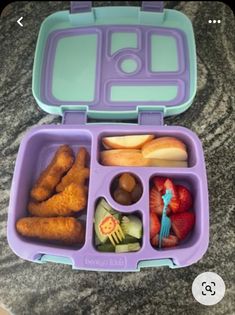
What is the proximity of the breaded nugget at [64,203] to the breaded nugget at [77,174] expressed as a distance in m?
0.02

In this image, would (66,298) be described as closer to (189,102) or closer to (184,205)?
(184,205)

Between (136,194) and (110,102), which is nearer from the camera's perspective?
(136,194)

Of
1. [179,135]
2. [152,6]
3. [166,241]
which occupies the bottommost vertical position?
[166,241]

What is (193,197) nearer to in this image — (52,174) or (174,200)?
(174,200)

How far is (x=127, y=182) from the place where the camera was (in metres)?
0.71

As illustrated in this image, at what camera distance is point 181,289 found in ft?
2.26

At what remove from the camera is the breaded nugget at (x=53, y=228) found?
0.70m

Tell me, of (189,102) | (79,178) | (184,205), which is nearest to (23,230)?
(79,178)

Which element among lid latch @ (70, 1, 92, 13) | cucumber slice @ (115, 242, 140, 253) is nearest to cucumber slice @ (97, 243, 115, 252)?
cucumber slice @ (115, 242, 140, 253)

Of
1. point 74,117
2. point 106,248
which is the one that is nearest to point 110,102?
point 74,117

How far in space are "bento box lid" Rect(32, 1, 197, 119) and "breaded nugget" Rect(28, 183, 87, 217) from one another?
16 centimetres

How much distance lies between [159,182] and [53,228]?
7.6 inches

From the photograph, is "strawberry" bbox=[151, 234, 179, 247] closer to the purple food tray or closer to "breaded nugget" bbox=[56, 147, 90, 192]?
the purple food tray

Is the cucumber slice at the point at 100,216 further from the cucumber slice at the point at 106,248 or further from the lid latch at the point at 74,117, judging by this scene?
the lid latch at the point at 74,117
